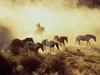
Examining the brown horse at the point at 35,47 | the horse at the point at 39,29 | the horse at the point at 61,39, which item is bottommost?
the brown horse at the point at 35,47

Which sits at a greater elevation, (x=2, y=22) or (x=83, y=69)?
(x=2, y=22)

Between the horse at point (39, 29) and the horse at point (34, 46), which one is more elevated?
the horse at point (39, 29)

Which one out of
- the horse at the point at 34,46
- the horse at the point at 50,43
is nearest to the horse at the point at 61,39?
the horse at the point at 50,43

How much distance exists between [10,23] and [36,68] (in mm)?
412

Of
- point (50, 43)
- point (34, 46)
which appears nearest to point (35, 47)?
point (34, 46)

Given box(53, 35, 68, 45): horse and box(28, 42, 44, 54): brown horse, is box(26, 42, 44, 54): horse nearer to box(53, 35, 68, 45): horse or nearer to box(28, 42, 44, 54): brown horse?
box(28, 42, 44, 54): brown horse

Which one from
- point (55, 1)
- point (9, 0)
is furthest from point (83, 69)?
point (9, 0)

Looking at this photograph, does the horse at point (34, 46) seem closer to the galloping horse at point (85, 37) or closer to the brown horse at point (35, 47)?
the brown horse at point (35, 47)

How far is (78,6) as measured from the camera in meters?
2.80

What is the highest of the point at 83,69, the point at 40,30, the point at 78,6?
the point at 78,6

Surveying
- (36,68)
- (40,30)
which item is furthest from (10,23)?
(36,68)

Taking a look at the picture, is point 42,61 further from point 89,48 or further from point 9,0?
point 9,0

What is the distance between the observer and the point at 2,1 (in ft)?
9.16

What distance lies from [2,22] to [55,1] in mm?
448
